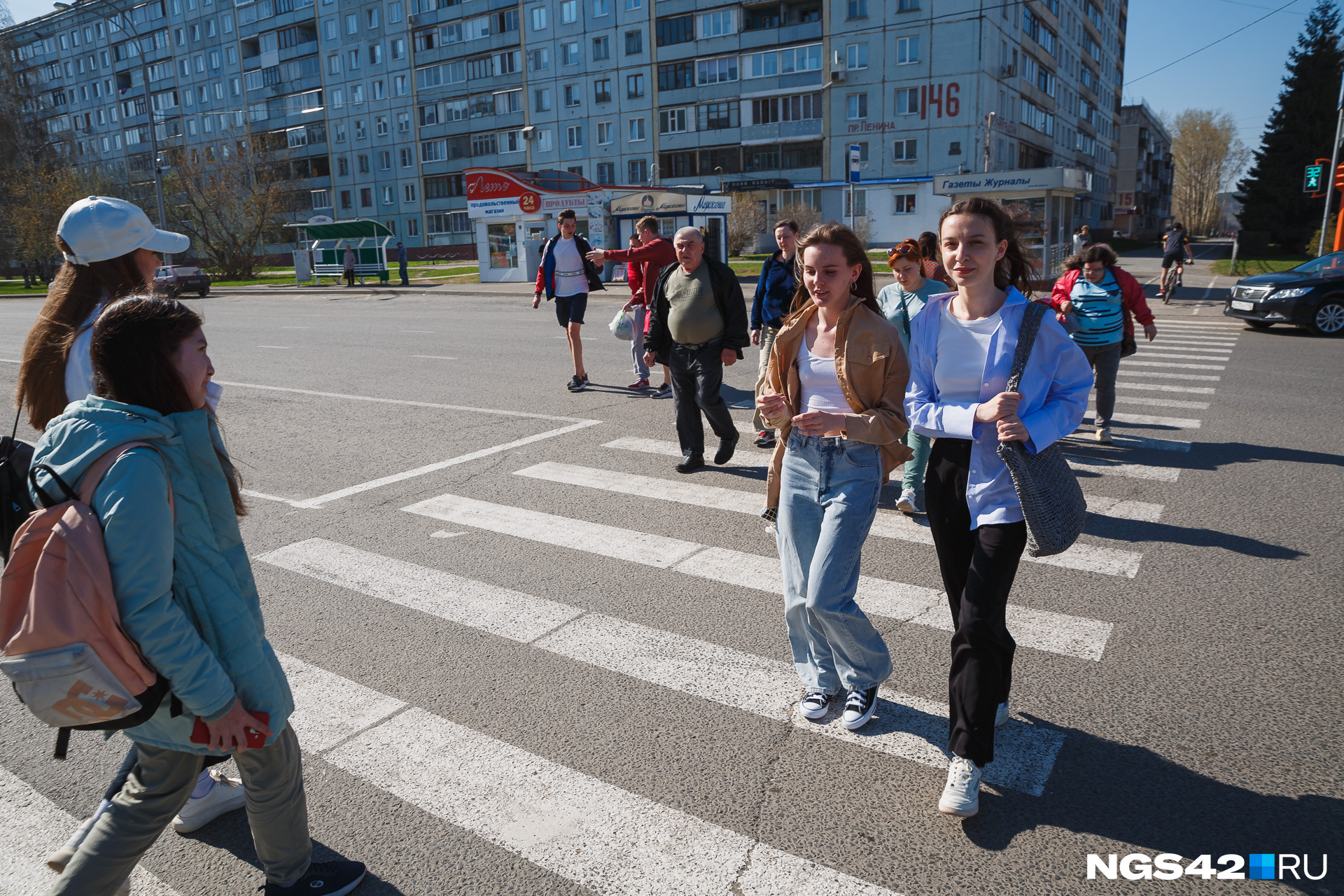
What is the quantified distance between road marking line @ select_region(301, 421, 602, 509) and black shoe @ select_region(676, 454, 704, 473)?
1775 mm

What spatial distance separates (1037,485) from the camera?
9.25ft

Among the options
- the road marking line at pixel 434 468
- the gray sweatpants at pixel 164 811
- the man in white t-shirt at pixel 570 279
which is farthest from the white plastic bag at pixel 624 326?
the gray sweatpants at pixel 164 811

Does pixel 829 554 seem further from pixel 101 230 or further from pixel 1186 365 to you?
pixel 1186 365

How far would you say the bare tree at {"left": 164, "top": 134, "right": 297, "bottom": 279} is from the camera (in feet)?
152

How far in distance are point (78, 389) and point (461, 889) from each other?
2040 mm

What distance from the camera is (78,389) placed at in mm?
2896

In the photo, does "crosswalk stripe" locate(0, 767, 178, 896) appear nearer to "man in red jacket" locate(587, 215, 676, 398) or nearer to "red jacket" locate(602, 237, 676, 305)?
"man in red jacket" locate(587, 215, 676, 398)

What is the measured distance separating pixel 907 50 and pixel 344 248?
32865mm

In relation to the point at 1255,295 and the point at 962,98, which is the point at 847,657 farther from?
the point at 962,98

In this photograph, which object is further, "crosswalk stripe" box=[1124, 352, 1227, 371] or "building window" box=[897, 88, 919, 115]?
"building window" box=[897, 88, 919, 115]

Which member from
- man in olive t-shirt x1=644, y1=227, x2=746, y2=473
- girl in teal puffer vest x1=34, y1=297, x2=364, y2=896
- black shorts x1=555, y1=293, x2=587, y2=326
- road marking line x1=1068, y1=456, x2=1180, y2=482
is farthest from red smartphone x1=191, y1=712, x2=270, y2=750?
black shorts x1=555, y1=293, x2=587, y2=326

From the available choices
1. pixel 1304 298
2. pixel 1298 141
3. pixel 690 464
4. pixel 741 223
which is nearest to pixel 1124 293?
pixel 690 464

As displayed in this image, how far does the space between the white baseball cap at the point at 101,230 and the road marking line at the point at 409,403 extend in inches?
243

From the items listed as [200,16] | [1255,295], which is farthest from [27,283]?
[1255,295]
